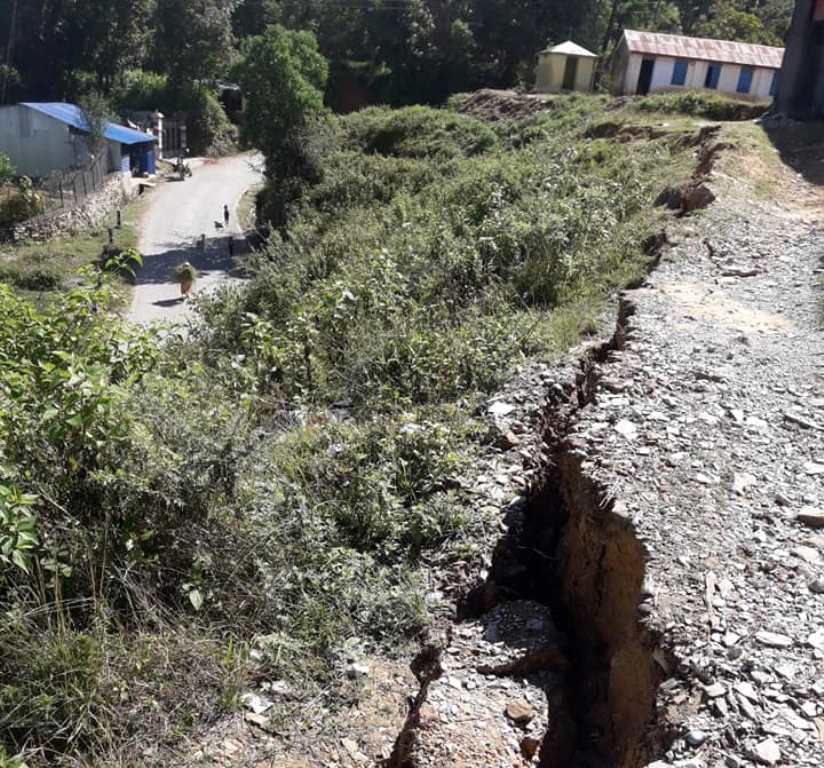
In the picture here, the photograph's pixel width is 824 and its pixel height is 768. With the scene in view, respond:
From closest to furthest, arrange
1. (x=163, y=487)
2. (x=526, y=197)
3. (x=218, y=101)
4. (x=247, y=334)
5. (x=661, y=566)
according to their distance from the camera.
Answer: (x=661, y=566)
(x=163, y=487)
(x=247, y=334)
(x=526, y=197)
(x=218, y=101)

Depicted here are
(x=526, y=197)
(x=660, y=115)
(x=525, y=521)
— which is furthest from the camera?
(x=660, y=115)

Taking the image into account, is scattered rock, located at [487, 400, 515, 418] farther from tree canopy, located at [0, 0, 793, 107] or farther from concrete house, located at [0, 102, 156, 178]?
tree canopy, located at [0, 0, 793, 107]

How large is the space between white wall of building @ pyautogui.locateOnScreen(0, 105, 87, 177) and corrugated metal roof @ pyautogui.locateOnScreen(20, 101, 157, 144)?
28cm

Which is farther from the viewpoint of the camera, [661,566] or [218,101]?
[218,101]

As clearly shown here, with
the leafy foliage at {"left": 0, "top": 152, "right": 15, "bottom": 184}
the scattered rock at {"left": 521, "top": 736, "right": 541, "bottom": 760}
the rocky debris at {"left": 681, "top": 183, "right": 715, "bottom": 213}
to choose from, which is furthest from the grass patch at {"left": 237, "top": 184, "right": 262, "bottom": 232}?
the scattered rock at {"left": 521, "top": 736, "right": 541, "bottom": 760}

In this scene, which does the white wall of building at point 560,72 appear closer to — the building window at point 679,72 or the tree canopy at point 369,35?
the building window at point 679,72

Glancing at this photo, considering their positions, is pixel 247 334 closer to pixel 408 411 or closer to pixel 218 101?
pixel 408 411

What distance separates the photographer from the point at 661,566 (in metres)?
3.75

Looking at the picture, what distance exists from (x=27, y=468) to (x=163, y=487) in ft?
2.01

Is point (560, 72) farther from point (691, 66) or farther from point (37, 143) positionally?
point (37, 143)

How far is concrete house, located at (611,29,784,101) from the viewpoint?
27.8m

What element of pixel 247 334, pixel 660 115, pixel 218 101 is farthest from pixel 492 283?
pixel 218 101

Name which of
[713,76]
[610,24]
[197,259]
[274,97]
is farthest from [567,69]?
[197,259]

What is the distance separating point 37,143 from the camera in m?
30.1
